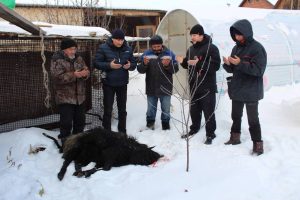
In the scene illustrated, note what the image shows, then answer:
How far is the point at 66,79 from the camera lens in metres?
5.71

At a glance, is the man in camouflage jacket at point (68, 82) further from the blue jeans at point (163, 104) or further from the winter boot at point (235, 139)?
the winter boot at point (235, 139)

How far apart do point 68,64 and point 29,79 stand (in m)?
1.29

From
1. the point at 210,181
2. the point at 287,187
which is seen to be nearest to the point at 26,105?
the point at 210,181

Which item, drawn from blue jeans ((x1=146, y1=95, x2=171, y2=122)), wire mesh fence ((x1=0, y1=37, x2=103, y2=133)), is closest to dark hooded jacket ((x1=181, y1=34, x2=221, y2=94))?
blue jeans ((x1=146, y1=95, x2=171, y2=122))

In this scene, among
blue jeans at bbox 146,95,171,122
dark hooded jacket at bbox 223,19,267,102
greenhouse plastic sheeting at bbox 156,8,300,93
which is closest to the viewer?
dark hooded jacket at bbox 223,19,267,102

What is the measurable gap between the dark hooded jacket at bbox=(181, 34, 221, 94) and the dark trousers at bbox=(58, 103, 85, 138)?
1.84m

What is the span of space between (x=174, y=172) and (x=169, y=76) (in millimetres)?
2142

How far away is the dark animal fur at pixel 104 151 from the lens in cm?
509

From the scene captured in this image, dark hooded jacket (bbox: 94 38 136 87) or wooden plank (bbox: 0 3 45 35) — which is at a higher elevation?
wooden plank (bbox: 0 3 45 35)

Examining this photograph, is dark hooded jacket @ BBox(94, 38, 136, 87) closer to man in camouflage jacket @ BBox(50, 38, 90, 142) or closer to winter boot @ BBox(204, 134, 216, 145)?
man in camouflage jacket @ BBox(50, 38, 90, 142)

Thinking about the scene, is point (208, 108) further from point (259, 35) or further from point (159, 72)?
point (259, 35)

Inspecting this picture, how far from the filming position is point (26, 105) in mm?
6699

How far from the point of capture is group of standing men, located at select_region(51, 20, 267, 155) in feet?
16.7

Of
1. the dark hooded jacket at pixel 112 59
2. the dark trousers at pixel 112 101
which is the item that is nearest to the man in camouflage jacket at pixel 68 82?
the dark hooded jacket at pixel 112 59
